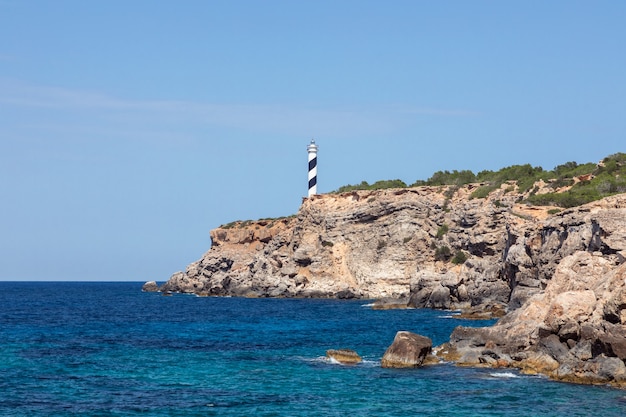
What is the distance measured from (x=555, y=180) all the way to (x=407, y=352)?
168ft

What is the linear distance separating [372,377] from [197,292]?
90.3 metres

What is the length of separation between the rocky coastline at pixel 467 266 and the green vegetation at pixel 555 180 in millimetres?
1816

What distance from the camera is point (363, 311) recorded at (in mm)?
71125

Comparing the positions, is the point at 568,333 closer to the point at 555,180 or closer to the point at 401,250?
the point at 555,180

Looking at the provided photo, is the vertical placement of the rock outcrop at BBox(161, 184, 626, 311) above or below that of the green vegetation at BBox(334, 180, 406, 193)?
below

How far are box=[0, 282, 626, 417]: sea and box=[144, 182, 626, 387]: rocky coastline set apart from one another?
2.69 meters

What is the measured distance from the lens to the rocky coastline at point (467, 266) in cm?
3250

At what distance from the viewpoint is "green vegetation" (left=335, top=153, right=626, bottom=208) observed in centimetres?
6975

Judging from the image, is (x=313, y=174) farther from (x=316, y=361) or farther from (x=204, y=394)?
(x=204, y=394)

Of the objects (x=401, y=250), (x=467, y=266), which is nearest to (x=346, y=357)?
(x=467, y=266)

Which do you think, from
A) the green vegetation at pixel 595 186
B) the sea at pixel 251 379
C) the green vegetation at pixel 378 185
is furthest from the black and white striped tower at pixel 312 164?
the sea at pixel 251 379

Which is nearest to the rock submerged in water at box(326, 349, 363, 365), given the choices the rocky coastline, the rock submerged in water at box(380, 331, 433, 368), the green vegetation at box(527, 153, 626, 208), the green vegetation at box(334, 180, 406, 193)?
the rock submerged in water at box(380, 331, 433, 368)

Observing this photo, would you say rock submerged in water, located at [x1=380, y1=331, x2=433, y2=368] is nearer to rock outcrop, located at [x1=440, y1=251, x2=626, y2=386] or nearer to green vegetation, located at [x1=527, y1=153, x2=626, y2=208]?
rock outcrop, located at [x1=440, y1=251, x2=626, y2=386]

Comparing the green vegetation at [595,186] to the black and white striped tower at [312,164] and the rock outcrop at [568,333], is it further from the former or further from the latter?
the black and white striped tower at [312,164]
